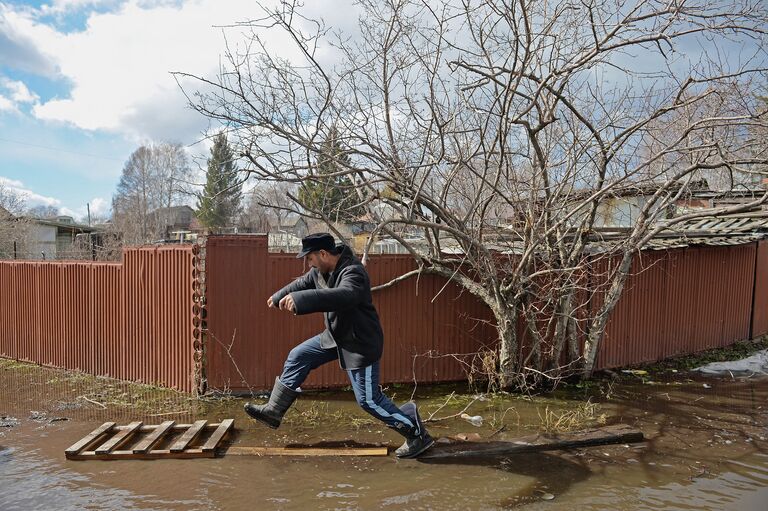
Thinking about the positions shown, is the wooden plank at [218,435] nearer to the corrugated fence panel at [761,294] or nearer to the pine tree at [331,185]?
the pine tree at [331,185]

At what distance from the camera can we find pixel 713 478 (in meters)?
4.25

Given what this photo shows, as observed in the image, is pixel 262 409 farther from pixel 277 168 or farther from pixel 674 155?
pixel 674 155

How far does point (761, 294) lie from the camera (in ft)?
34.7

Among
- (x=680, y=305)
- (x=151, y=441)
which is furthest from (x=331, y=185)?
(x=680, y=305)

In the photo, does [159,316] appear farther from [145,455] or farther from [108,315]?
[145,455]

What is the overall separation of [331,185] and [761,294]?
29.4 ft

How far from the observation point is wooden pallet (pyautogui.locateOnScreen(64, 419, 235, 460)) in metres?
4.50

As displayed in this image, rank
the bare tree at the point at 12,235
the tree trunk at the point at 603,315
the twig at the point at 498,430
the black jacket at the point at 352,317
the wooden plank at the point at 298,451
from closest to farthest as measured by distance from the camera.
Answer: the black jacket at the point at 352,317 < the wooden plank at the point at 298,451 < the twig at the point at 498,430 < the tree trunk at the point at 603,315 < the bare tree at the point at 12,235

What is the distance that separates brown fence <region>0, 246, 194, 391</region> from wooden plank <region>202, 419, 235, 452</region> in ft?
4.52

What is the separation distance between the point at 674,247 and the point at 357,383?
19.3 ft

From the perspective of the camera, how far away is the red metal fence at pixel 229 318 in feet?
20.5

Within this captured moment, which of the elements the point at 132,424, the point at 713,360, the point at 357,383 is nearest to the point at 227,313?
the point at 132,424

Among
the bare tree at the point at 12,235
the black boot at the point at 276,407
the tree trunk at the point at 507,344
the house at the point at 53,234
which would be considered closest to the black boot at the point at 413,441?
the black boot at the point at 276,407

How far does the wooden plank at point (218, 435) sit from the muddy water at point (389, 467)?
120 millimetres
